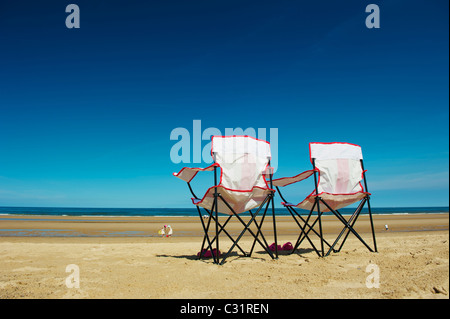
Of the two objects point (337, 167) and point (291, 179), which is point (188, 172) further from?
point (337, 167)

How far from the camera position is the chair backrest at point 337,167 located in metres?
6.39

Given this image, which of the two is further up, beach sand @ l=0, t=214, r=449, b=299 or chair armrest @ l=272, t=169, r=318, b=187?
chair armrest @ l=272, t=169, r=318, b=187

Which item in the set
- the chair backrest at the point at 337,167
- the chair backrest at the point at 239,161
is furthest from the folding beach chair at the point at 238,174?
the chair backrest at the point at 337,167

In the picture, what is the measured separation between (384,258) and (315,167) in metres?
2.56

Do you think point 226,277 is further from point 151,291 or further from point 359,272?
point 359,272

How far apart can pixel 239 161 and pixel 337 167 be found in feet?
8.57

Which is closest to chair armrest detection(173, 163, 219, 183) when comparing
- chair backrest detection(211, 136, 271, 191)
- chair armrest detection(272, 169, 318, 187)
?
chair backrest detection(211, 136, 271, 191)

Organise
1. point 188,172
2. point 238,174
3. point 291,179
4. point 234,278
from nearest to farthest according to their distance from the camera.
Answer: point 234,278 → point 238,174 → point 188,172 → point 291,179

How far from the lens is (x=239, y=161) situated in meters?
5.88

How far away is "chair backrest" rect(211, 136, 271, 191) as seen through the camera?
5.75 metres

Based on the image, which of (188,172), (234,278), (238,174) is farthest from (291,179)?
(234,278)

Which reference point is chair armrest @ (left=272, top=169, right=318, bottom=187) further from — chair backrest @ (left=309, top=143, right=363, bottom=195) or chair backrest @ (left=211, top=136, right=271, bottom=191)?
chair backrest @ (left=211, top=136, right=271, bottom=191)

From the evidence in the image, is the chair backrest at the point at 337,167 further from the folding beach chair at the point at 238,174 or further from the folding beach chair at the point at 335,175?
the folding beach chair at the point at 238,174

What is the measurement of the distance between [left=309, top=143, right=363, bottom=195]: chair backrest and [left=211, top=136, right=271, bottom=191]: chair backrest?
145cm
